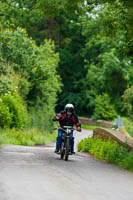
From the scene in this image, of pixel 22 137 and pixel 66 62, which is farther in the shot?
pixel 66 62

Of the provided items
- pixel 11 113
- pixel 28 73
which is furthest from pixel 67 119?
pixel 28 73

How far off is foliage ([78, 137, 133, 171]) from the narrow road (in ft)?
1.66

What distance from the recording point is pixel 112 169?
45.6 feet

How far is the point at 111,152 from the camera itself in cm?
1612

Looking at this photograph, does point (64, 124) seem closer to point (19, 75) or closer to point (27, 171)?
point (27, 171)

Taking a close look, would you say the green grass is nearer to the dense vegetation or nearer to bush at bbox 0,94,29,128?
bush at bbox 0,94,29,128

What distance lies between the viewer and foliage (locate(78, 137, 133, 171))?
14636 mm

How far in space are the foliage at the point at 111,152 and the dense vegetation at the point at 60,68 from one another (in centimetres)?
821

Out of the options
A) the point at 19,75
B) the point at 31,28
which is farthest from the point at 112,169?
the point at 31,28

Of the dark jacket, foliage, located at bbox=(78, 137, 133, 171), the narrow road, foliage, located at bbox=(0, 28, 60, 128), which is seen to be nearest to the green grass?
foliage, located at bbox=(0, 28, 60, 128)

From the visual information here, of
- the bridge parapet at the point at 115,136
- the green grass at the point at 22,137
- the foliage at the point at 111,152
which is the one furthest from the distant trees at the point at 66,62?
the foliage at the point at 111,152

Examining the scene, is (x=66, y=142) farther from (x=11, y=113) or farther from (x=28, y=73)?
(x=28, y=73)

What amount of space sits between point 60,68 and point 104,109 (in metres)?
10.6

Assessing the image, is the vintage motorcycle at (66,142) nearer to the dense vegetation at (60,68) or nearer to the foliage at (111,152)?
the foliage at (111,152)
